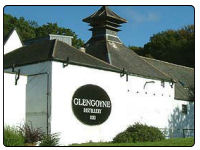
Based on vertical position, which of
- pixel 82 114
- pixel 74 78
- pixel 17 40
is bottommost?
pixel 82 114

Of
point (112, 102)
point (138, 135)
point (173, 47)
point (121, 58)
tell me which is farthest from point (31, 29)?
point (138, 135)

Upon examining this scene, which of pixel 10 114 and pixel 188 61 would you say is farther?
pixel 188 61

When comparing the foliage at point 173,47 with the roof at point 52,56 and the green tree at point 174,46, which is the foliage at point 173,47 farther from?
the roof at point 52,56

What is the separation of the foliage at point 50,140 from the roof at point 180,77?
1438 cm

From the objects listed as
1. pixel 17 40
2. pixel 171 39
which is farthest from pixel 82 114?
pixel 171 39

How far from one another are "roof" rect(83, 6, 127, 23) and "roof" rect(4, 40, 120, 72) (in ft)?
24.0

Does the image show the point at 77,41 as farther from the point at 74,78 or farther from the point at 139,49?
the point at 74,78

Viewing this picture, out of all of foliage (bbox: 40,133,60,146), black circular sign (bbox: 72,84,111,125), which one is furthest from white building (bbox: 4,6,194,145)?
foliage (bbox: 40,133,60,146)

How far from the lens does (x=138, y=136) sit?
25422 mm

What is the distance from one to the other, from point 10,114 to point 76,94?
13.2 ft

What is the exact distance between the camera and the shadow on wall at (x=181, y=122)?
1297 inches

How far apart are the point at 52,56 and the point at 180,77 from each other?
2028 centimetres

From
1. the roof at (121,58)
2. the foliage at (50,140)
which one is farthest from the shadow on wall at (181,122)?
the foliage at (50,140)

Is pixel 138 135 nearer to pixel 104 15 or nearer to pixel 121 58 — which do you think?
pixel 121 58
